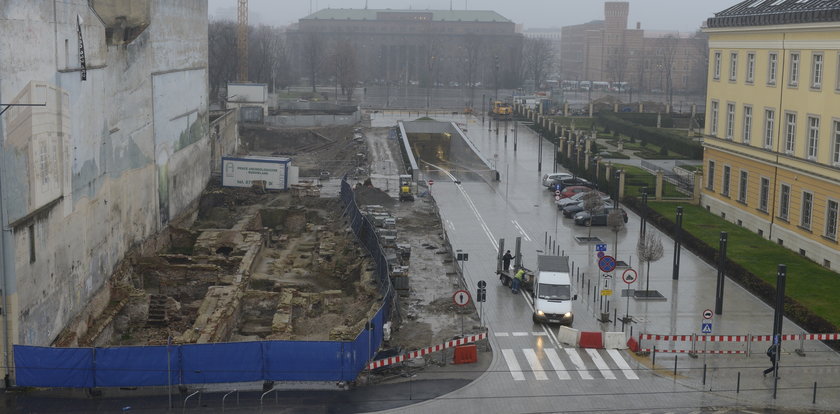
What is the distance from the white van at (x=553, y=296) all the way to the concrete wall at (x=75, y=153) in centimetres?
1467

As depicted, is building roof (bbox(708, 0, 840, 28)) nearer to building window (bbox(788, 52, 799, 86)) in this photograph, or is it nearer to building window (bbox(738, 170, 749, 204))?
building window (bbox(788, 52, 799, 86))

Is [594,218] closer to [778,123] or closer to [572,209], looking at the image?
[572,209]

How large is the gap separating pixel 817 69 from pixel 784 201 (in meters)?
5.90

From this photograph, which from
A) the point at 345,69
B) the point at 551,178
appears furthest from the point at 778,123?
the point at 345,69

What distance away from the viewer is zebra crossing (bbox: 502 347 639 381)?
87.3 feet

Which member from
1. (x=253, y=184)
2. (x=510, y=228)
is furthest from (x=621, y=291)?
(x=253, y=184)

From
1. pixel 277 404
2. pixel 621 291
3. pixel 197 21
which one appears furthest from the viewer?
pixel 197 21

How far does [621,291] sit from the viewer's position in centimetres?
3600

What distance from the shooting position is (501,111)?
108 metres

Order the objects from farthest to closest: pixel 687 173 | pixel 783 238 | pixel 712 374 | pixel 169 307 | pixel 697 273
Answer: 1. pixel 687 173
2. pixel 783 238
3. pixel 697 273
4. pixel 169 307
5. pixel 712 374

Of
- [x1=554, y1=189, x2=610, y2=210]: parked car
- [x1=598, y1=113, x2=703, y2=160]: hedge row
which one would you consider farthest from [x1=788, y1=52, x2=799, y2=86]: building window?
[x1=598, y1=113, x2=703, y2=160]: hedge row

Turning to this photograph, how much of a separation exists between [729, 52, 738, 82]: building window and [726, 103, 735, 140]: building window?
4.44 ft

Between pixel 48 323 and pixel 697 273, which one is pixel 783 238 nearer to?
pixel 697 273

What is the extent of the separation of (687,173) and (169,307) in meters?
39.1
